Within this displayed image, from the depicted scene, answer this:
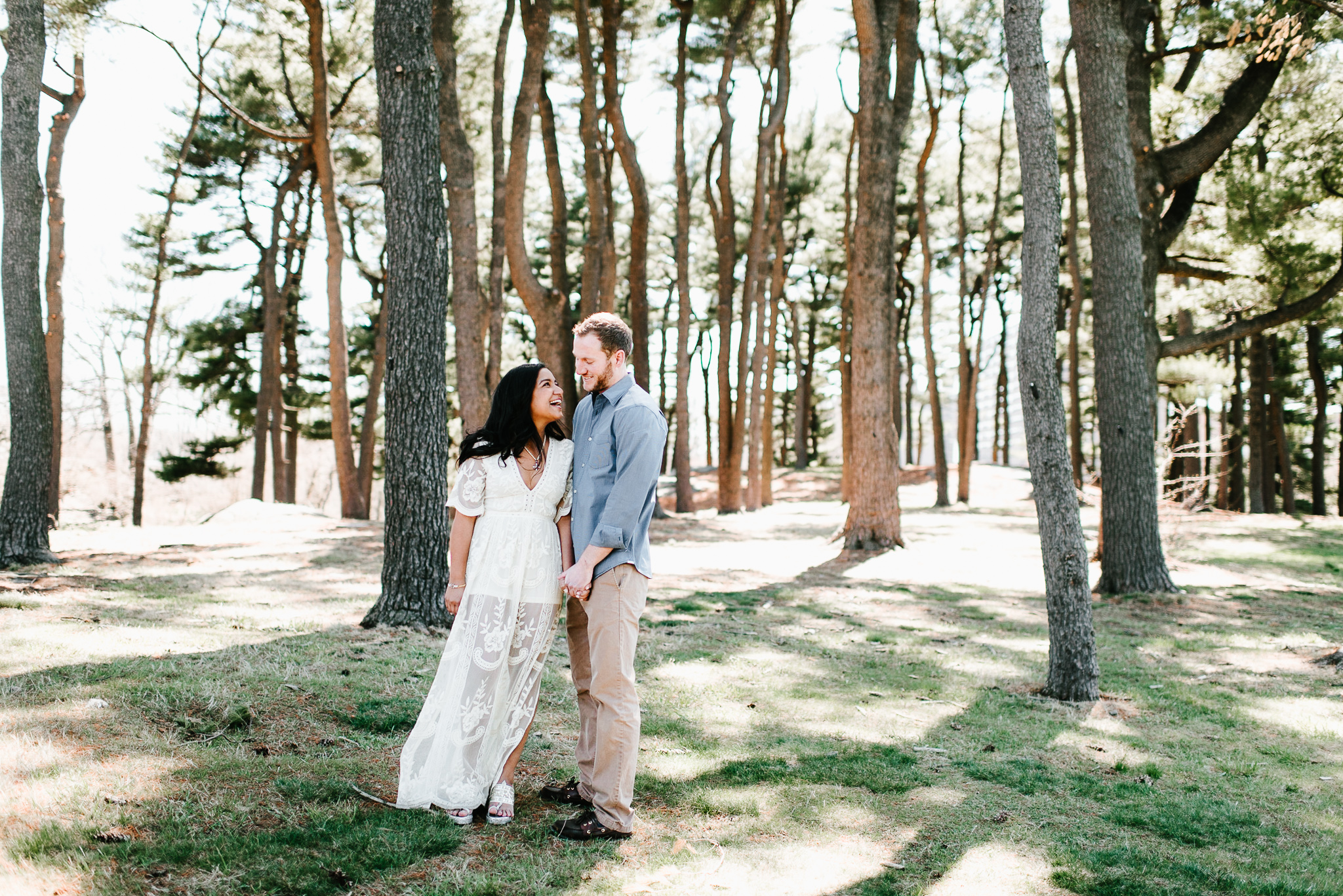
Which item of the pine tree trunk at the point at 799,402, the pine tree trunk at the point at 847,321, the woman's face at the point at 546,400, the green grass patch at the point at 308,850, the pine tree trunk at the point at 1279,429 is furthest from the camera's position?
the pine tree trunk at the point at 799,402

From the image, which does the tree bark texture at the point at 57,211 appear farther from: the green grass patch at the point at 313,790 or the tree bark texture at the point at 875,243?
the green grass patch at the point at 313,790

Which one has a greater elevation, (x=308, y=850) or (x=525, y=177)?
(x=525, y=177)

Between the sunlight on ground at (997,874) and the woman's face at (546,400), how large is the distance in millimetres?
2151

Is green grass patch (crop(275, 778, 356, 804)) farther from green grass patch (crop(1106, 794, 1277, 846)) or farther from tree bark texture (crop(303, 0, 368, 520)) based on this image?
tree bark texture (crop(303, 0, 368, 520))

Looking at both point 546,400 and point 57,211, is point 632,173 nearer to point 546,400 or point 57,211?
point 57,211

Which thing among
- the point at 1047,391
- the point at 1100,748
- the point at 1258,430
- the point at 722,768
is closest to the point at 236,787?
the point at 722,768

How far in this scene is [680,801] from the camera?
371cm

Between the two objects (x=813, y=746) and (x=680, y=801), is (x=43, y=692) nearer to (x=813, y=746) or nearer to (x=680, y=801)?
(x=680, y=801)

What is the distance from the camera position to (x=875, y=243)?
37.8ft

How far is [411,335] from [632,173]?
34.5ft

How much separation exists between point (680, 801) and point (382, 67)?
5.62 m

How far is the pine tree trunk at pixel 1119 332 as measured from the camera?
9008 mm

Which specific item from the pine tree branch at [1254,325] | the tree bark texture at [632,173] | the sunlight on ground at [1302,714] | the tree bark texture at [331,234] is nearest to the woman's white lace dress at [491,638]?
the sunlight on ground at [1302,714]

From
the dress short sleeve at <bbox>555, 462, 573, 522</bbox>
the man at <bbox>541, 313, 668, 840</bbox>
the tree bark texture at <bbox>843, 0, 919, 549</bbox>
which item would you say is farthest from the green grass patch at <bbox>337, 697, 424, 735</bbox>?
the tree bark texture at <bbox>843, 0, 919, 549</bbox>
